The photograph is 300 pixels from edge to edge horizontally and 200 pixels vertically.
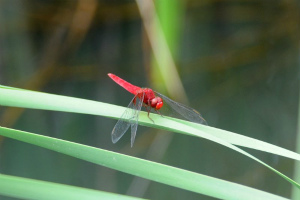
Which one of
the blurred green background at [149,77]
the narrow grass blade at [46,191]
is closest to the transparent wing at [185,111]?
the narrow grass blade at [46,191]

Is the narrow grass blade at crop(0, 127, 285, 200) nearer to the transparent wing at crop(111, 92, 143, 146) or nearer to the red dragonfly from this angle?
the transparent wing at crop(111, 92, 143, 146)

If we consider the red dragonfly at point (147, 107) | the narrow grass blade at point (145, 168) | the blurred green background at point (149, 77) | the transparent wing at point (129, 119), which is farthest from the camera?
the blurred green background at point (149, 77)

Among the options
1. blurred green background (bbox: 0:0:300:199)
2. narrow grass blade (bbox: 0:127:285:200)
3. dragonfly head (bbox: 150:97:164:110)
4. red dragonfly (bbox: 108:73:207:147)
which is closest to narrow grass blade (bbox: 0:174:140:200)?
narrow grass blade (bbox: 0:127:285:200)

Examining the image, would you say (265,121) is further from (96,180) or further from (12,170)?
(12,170)

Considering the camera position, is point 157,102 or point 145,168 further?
point 157,102

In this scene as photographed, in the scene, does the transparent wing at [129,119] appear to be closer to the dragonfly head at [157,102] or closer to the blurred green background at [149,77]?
the dragonfly head at [157,102]

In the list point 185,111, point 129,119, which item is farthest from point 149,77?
point 129,119

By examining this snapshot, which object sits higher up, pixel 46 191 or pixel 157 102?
pixel 157 102

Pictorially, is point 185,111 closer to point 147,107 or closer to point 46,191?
point 147,107

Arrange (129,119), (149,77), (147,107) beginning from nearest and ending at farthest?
1. (129,119)
2. (147,107)
3. (149,77)
